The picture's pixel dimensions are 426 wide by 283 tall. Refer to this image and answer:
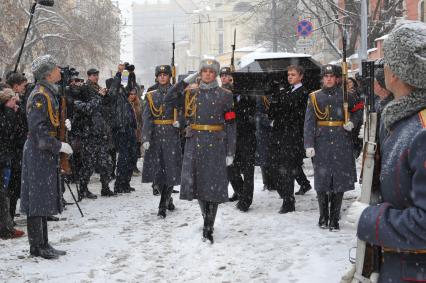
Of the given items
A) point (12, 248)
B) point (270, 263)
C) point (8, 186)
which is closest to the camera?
point (270, 263)

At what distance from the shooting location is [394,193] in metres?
2.25

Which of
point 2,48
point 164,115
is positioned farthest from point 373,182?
point 2,48

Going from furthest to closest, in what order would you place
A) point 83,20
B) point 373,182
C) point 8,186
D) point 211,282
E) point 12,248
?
1. point 83,20
2. point 8,186
3. point 12,248
4. point 211,282
5. point 373,182

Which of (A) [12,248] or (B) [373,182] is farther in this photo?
(A) [12,248]

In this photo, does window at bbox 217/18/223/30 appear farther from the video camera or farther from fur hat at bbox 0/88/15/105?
fur hat at bbox 0/88/15/105

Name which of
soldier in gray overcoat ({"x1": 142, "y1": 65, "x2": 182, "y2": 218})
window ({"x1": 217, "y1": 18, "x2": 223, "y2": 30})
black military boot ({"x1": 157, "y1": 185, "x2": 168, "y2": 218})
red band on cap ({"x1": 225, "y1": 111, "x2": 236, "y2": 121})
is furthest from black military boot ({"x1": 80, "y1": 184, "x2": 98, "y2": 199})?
window ({"x1": 217, "y1": 18, "x2": 223, "y2": 30})

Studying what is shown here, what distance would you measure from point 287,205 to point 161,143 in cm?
210

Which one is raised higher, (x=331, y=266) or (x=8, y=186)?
(x=8, y=186)

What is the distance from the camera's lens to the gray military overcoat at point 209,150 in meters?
6.71

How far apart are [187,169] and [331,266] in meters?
2.13

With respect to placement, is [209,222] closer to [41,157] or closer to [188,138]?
[188,138]

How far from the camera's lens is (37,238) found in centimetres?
608

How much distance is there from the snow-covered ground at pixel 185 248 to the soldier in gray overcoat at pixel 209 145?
574mm

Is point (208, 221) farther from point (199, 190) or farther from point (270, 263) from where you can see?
point (270, 263)
